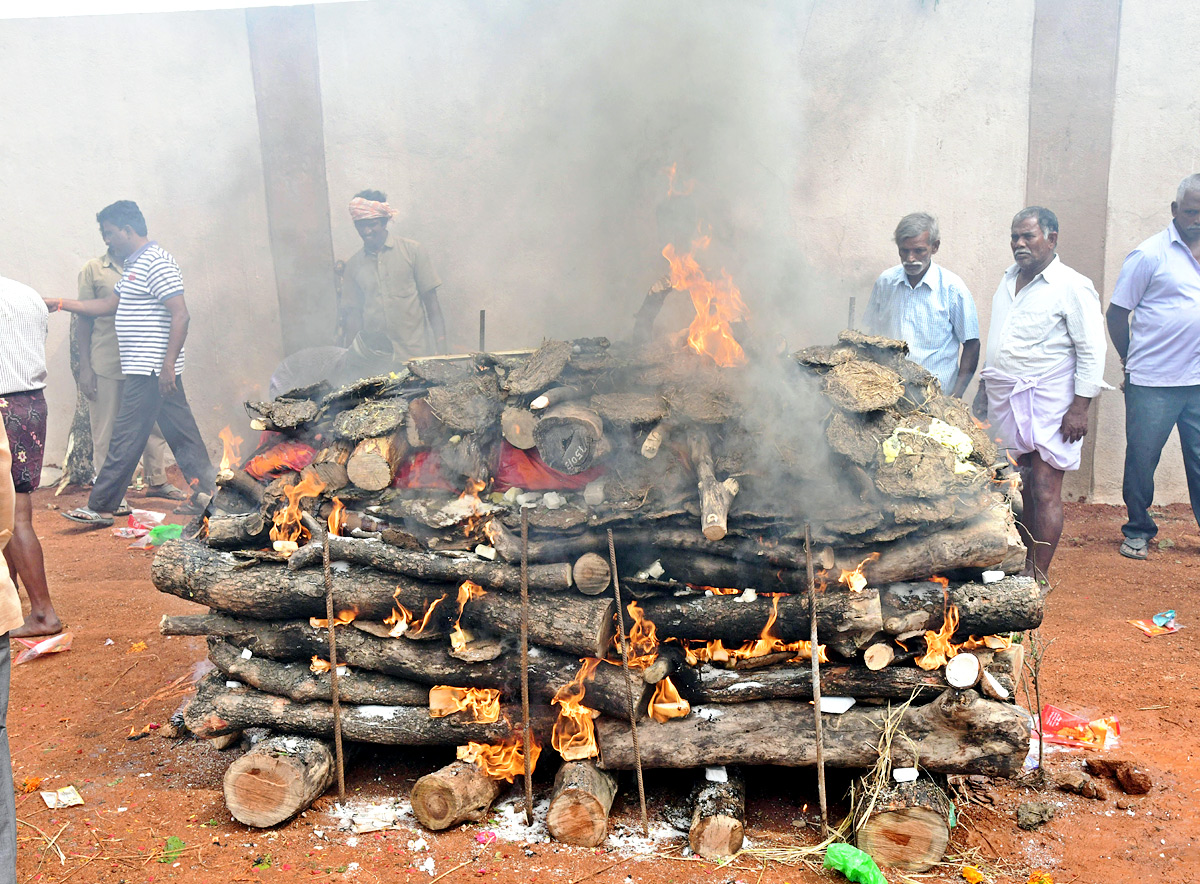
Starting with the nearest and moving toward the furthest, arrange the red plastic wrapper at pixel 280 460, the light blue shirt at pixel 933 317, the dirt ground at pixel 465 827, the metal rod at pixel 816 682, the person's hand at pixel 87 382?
the dirt ground at pixel 465 827 < the metal rod at pixel 816 682 < the red plastic wrapper at pixel 280 460 < the light blue shirt at pixel 933 317 < the person's hand at pixel 87 382

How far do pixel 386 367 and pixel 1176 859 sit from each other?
223 inches

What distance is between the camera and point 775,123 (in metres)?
7.20

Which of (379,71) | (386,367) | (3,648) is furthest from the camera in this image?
(379,71)

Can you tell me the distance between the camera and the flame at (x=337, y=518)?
4.02 metres

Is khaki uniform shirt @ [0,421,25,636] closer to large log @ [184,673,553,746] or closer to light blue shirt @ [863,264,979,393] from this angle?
large log @ [184,673,553,746]

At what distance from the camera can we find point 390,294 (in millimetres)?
7387

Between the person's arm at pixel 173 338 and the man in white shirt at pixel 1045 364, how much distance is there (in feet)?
21.5

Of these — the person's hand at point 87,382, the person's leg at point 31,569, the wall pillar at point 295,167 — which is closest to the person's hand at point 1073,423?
the wall pillar at point 295,167

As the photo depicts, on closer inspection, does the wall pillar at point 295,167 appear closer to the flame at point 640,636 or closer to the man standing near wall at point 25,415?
the man standing near wall at point 25,415

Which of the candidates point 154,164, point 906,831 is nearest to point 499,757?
point 906,831

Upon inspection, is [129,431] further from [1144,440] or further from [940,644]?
[1144,440]

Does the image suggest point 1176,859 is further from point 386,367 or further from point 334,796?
point 386,367

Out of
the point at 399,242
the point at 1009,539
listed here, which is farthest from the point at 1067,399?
the point at 399,242

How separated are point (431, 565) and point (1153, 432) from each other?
5.66 m
